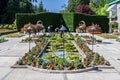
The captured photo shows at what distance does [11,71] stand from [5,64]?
2.19 m

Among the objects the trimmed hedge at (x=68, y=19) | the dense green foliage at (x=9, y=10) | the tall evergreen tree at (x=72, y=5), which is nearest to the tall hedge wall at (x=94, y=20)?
the trimmed hedge at (x=68, y=19)

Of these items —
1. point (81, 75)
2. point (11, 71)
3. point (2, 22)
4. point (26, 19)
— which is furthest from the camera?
point (2, 22)

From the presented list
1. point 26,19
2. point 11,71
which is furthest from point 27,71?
point 26,19

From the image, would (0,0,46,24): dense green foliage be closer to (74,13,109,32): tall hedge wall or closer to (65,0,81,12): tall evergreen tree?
(74,13,109,32): tall hedge wall

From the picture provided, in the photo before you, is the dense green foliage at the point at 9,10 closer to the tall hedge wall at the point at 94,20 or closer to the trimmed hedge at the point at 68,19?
the trimmed hedge at the point at 68,19

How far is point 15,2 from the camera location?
228ft

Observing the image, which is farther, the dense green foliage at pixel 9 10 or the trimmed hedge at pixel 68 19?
the dense green foliage at pixel 9 10

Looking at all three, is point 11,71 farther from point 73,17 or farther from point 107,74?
point 73,17

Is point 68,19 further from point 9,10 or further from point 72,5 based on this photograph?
point 72,5

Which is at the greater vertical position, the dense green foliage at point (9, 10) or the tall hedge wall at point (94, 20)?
the dense green foliage at point (9, 10)

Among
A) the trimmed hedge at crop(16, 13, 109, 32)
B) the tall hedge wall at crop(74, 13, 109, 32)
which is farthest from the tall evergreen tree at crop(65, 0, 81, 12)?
the tall hedge wall at crop(74, 13, 109, 32)

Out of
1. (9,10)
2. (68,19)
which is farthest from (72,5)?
(68,19)

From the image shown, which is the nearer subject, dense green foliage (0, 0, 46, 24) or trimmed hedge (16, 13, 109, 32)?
trimmed hedge (16, 13, 109, 32)

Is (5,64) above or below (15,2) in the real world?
below
